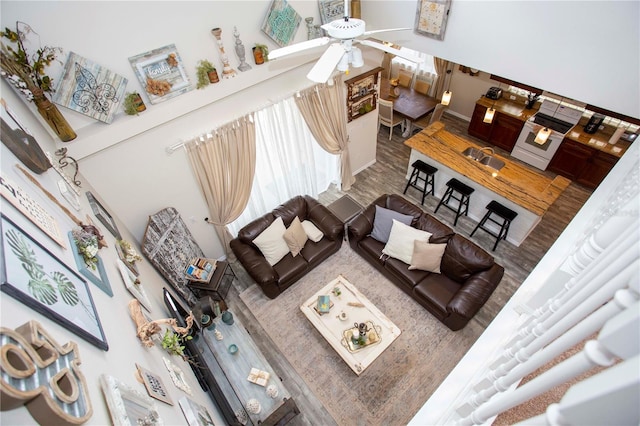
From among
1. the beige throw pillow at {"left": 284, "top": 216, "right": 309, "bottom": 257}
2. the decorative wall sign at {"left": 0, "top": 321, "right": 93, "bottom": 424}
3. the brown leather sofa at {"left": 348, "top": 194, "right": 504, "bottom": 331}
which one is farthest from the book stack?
the decorative wall sign at {"left": 0, "top": 321, "right": 93, "bottom": 424}

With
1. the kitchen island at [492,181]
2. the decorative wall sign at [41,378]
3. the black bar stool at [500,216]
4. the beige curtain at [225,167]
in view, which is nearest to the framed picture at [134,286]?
the decorative wall sign at [41,378]

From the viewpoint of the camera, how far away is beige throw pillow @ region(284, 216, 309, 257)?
4848mm

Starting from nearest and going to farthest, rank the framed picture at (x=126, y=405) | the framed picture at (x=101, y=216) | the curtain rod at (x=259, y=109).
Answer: the framed picture at (x=126, y=405)
the framed picture at (x=101, y=216)
the curtain rod at (x=259, y=109)

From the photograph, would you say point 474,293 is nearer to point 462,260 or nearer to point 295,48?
point 462,260

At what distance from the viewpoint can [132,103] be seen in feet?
10.8

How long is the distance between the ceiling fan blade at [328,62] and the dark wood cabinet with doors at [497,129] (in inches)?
232

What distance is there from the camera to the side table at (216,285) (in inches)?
175

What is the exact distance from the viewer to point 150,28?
10.4ft

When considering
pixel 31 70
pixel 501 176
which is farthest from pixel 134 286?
pixel 501 176

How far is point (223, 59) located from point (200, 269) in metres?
2.75

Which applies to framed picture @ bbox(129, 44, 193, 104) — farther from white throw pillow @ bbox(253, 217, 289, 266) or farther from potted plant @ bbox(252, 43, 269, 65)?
white throw pillow @ bbox(253, 217, 289, 266)

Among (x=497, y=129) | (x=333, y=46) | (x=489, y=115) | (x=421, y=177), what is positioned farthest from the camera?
(x=497, y=129)

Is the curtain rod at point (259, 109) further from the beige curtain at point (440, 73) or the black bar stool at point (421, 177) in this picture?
the beige curtain at point (440, 73)

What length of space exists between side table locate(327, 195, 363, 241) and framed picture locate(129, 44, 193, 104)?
3.27m
